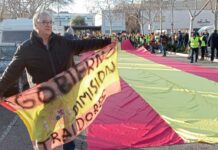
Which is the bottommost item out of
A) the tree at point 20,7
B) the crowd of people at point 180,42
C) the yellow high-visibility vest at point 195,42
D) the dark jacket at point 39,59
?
the crowd of people at point 180,42

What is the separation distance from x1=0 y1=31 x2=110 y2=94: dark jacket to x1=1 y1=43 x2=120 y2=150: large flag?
12cm

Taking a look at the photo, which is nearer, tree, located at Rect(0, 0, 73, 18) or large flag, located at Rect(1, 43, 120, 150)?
large flag, located at Rect(1, 43, 120, 150)

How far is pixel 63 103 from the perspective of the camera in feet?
17.2

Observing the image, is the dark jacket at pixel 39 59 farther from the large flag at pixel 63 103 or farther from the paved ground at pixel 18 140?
the paved ground at pixel 18 140

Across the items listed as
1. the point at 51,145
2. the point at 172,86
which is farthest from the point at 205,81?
the point at 51,145

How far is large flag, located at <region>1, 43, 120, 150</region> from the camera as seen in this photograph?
5051 mm

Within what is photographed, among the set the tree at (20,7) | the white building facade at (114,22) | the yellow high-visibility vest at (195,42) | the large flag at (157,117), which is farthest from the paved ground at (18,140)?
the white building facade at (114,22)

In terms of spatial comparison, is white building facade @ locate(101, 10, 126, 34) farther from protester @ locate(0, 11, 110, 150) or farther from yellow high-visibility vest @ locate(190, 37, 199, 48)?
protester @ locate(0, 11, 110, 150)

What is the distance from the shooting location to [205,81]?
45.9 feet

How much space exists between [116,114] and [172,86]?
415cm

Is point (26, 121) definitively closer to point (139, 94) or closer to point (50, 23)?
point (50, 23)

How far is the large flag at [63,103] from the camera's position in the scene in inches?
199

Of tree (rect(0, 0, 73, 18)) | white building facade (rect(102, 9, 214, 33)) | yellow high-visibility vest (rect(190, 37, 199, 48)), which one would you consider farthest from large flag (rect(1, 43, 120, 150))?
white building facade (rect(102, 9, 214, 33))

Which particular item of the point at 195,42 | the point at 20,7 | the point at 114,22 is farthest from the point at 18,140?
the point at 114,22
